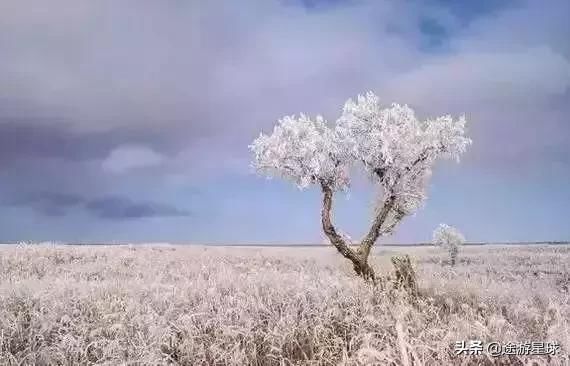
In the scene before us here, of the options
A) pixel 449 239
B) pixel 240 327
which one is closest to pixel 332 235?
pixel 240 327

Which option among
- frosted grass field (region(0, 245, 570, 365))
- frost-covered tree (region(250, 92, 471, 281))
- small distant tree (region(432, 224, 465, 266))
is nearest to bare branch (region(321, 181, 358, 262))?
frost-covered tree (region(250, 92, 471, 281))

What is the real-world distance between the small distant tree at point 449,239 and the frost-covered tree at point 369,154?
101ft

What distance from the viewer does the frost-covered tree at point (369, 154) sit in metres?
19.8

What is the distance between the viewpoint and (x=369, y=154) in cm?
2011

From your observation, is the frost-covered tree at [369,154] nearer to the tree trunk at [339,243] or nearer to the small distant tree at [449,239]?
the tree trunk at [339,243]

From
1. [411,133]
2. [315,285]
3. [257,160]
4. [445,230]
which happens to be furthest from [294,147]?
[445,230]

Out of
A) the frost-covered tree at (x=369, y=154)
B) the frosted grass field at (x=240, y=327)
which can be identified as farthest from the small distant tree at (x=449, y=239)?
the frosted grass field at (x=240, y=327)

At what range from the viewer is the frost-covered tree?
1984 cm

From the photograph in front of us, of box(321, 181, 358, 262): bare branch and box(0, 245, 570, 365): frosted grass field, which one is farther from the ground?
box(321, 181, 358, 262): bare branch

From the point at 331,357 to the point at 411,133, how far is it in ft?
42.6

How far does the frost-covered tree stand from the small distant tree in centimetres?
3084

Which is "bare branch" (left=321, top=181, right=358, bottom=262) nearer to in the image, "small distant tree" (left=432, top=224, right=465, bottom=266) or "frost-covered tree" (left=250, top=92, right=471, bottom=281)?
"frost-covered tree" (left=250, top=92, right=471, bottom=281)

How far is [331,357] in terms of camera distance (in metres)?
8.29

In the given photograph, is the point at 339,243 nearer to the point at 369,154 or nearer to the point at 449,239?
the point at 369,154
